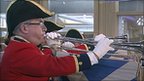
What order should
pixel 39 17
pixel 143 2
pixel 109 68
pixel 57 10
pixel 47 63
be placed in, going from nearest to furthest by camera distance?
pixel 47 63, pixel 39 17, pixel 109 68, pixel 143 2, pixel 57 10

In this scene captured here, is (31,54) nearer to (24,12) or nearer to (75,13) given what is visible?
(24,12)

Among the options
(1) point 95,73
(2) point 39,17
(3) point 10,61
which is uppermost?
(2) point 39,17

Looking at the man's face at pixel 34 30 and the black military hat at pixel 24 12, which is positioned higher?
the black military hat at pixel 24 12

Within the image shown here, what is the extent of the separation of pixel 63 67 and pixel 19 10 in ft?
0.90

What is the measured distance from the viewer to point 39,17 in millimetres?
1188

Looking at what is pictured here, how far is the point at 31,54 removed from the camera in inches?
43.6

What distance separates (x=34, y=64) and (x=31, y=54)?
4 centimetres

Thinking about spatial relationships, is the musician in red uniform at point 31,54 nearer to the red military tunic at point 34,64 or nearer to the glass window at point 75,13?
the red military tunic at point 34,64

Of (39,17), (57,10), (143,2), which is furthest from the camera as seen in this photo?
(57,10)

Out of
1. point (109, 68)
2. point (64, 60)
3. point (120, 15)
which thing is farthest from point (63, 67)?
point (120, 15)

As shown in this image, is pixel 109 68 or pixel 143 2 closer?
pixel 109 68

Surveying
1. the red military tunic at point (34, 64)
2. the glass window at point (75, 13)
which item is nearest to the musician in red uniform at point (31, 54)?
the red military tunic at point (34, 64)

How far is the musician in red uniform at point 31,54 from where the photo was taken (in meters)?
1.09

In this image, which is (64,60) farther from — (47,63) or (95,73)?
(95,73)
